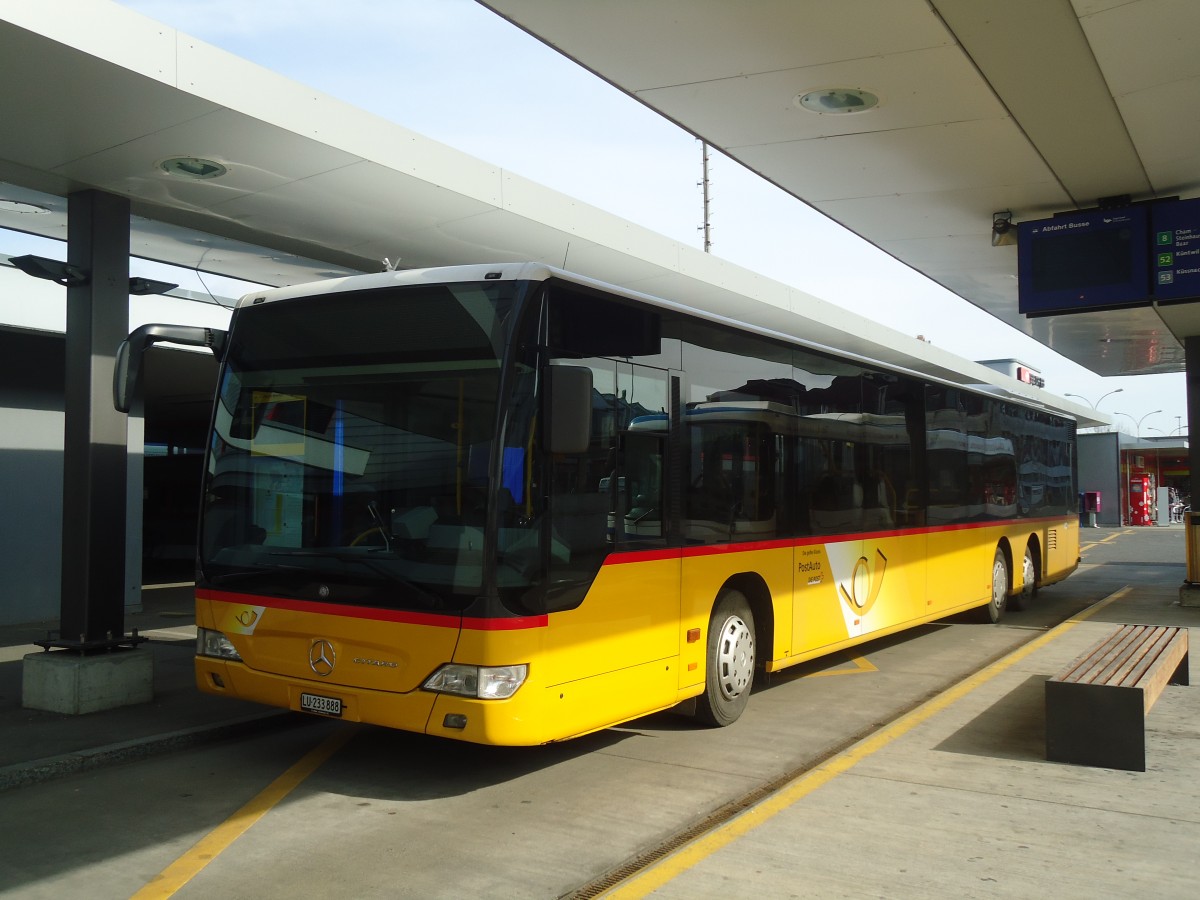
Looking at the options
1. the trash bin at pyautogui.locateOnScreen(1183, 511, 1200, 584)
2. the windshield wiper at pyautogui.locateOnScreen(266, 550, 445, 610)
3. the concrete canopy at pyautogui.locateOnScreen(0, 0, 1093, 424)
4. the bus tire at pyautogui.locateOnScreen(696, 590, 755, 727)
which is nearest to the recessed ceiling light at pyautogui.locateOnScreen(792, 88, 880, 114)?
the concrete canopy at pyautogui.locateOnScreen(0, 0, 1093, 424)

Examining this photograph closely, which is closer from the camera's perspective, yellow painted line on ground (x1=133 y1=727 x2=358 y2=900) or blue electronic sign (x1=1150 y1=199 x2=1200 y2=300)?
yellow painted line on ground (x1=133 y1=727 x2=358 y2=900)

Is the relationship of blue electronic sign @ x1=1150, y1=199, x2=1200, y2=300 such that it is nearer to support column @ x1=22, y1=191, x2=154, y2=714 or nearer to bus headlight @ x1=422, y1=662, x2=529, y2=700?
bus headlight @ x1=422, y1=662, x2=529, y2=700

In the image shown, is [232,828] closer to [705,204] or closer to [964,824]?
[964,824]

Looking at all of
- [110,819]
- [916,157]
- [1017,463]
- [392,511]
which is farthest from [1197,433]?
[110,819]

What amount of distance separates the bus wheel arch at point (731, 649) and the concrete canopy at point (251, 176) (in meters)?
3.72

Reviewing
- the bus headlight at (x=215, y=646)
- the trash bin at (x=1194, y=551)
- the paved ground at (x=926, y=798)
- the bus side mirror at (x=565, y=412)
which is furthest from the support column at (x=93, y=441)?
the trash bin at (x=1194, y=551)

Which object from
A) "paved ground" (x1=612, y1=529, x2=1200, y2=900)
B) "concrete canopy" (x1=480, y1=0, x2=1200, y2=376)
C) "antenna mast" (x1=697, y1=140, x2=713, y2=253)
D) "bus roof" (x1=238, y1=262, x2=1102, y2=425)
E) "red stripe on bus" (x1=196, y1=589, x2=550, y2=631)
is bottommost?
"paved ground" (x1=612, y1=529, x2=1200, y2=900)

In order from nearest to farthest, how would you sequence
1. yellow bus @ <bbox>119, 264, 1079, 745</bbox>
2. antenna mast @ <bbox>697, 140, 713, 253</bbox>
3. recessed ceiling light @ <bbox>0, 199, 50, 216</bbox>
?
yellow bus @ <bbox>119, 264, 1079, 745</bbox> < recessed ceiling light @ <bbox>0, 199, 50, 216</bbox> < antenna mast @ <bbox>697, 140, 713, 253</bbox>

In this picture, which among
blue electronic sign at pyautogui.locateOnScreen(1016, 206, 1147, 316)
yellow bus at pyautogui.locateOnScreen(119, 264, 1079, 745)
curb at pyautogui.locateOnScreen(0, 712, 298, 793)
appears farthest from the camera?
blue electronic sign at pyautogui.locateOnScreen(1016, 206, 1147, 316)

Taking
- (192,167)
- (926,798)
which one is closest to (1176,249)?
(926,798)

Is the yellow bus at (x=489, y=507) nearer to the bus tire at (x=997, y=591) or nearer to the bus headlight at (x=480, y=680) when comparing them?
the bus headlight at (x=480, y=680)

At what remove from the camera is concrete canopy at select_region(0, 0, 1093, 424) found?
632 cm

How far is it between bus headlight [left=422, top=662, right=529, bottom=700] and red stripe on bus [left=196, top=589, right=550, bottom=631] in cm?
22

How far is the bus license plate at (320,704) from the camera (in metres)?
6.26
